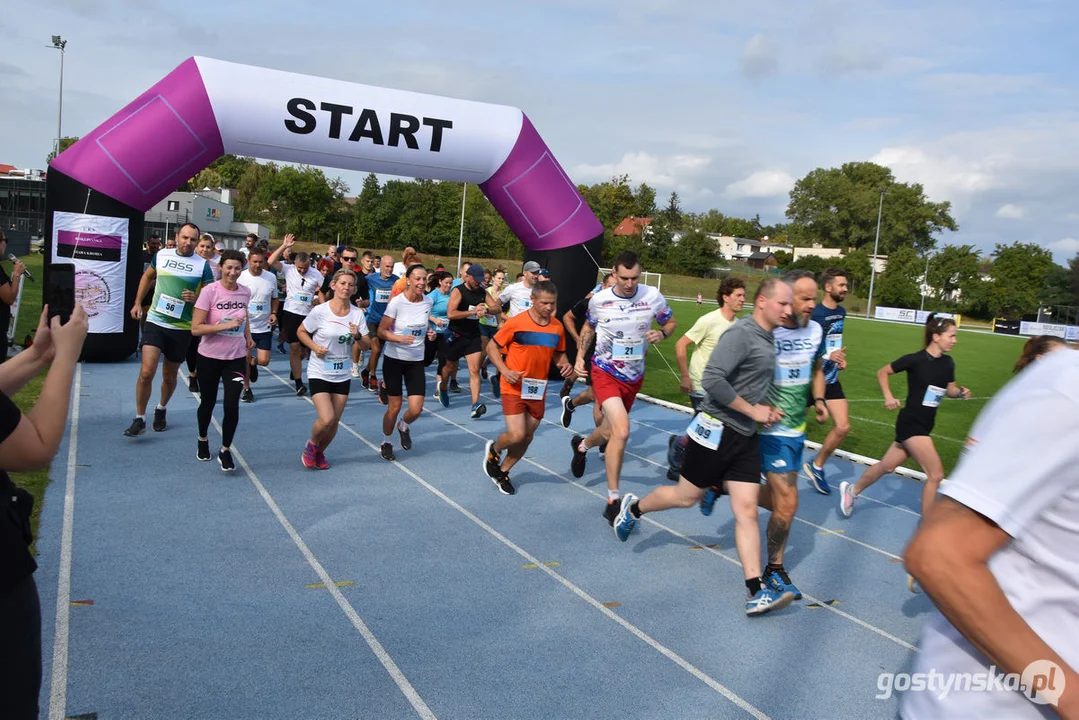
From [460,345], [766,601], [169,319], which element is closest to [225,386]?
[169,319]

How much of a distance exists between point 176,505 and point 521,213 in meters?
8.29

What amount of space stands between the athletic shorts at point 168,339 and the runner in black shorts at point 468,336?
3.75 meters

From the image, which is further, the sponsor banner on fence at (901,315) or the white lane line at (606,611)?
the sponsor banner on fence at (901,315)

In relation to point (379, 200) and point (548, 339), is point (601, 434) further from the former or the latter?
point (379, 200)

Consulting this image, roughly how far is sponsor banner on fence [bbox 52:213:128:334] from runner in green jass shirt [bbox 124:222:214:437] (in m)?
3.35

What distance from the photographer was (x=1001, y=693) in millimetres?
1327

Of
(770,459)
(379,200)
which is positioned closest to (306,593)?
(770,459)

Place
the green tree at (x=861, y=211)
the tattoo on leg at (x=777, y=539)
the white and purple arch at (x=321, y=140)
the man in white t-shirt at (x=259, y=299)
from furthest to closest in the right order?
the green tree at (x=861, y=211), the white and purple arch at (x=321, y=140), the man in white t-shirt at (x=259, y=299), the tattoo on leg at (x=777, y=539)

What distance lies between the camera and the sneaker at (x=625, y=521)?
5.88 m

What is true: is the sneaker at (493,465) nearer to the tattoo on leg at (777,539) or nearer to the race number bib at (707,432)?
the race number bib at (707,432)

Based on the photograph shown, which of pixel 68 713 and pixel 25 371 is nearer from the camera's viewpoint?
pixel 25 371

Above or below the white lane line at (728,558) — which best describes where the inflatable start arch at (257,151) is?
above

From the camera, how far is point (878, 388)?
17.3m

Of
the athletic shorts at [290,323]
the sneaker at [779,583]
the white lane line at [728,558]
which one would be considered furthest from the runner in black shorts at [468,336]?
the sneaker at [779,583]
